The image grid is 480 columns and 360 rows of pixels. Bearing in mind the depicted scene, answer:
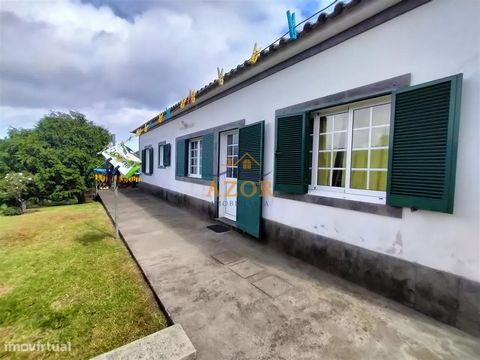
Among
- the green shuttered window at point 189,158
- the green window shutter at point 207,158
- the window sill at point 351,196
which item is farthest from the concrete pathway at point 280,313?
the green shuttered window at point 189,158

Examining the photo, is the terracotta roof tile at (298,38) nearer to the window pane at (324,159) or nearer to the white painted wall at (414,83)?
the white painted wall at (414,83)

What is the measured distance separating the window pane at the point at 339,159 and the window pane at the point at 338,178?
9 cm

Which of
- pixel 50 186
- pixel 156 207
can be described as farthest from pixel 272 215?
pixel 50 186

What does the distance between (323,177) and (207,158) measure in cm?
389

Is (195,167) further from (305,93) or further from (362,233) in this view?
(362,233)

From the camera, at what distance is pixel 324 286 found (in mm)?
2877

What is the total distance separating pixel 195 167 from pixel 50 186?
964 centimetres

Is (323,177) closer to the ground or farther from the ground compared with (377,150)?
closer to the ground

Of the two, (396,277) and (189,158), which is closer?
(396,277)

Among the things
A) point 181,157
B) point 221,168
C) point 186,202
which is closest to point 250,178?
point 221,168

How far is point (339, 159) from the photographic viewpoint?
3.29 meters

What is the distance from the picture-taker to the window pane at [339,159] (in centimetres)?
324

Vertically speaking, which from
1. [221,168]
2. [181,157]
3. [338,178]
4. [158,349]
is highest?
[181,157]

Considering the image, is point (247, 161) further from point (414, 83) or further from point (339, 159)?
point (414, 83)
